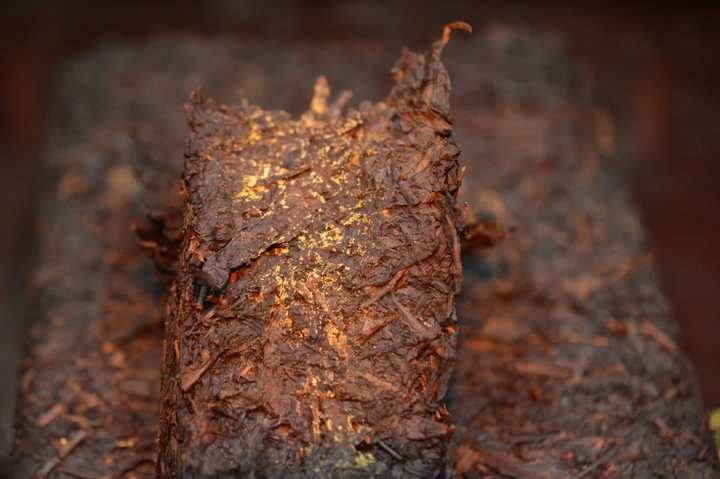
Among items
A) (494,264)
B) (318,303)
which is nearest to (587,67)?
(494,264)

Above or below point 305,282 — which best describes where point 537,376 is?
below

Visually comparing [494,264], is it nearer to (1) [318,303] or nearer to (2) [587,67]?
(1) [318,303]

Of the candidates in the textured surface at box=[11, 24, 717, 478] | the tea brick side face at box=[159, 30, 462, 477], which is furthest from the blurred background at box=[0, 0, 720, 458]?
the tea brick side face at box=[159, 30, 462, 477]

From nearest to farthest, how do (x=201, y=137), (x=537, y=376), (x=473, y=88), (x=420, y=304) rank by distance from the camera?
(x=420, y=304)
(x=201, y=137)
(x=537, y=376)
(x=473, y=88)

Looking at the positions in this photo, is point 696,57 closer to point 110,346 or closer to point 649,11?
point 649,11

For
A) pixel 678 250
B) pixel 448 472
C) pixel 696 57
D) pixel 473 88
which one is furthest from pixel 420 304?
pixel 696 57

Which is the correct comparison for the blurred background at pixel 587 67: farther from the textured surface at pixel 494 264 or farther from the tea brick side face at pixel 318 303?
the tea brick side face at pixel 318 303

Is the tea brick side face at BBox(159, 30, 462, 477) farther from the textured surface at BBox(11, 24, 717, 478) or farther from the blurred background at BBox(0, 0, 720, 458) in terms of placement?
the blurred background at BBox(0, 0, 720, 458)

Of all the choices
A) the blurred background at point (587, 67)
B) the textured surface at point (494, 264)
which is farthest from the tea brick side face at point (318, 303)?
the blurred background at point (587, 67)
